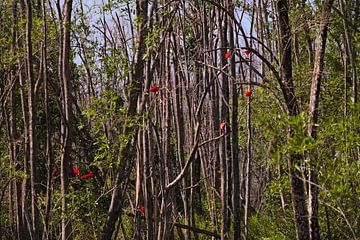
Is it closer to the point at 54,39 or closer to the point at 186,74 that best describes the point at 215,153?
the point at 186,74

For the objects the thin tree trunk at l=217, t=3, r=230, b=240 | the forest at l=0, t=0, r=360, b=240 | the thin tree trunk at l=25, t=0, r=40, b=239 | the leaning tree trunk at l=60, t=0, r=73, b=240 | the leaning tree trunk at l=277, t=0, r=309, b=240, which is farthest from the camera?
the thin tree trunk at l=217, t=3, r=230, b=240

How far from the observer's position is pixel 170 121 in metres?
8.25

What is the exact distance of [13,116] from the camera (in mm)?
8414

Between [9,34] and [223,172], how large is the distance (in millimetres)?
3945

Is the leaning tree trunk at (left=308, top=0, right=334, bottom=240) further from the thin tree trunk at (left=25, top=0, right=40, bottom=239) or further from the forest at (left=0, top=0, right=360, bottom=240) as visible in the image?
the thin tree trunk at (left=25, top=0, right=40, bottom=239)

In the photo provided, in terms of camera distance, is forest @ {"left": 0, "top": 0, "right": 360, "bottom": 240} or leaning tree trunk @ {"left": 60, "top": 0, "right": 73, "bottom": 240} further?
leaning tree trunk @ {"left": 60, "top": 0, "right": 73, "bottom": 240}

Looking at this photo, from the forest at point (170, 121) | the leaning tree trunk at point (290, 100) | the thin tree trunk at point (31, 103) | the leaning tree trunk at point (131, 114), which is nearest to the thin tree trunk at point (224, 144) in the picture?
the forest at point (170, 121)

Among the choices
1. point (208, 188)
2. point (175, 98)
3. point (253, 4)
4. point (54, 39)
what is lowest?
point (208, 188)

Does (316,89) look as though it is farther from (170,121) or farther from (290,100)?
(170,121)

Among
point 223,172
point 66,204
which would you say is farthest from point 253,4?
point 66,204

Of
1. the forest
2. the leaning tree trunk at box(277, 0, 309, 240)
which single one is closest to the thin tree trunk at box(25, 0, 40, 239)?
the forest

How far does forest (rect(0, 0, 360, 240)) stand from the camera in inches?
218

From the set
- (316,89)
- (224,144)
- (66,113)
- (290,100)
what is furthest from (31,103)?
(316,89)

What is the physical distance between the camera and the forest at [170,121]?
554 centimetres
